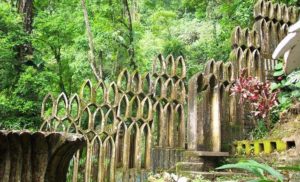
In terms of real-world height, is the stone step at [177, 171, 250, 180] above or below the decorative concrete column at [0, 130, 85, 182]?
below

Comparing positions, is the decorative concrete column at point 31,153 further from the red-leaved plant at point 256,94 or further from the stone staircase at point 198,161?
the red-leaved plant at point 256,94

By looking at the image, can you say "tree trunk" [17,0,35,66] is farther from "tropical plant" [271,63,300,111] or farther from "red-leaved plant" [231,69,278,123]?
"tropical plant" [271,63,300,111]

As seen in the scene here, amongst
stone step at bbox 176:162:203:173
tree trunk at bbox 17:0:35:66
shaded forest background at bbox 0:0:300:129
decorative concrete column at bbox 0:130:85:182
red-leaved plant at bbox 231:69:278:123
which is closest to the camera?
decorative concrete column at bbox 0:130:85:182

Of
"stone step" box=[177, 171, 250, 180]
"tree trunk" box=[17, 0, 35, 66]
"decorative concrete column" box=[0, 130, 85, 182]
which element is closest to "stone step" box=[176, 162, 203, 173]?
"stone step" box=[177, 171, 250, 180]

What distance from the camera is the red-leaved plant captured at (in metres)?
5.38

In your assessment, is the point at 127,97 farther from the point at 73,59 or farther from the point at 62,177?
the point at 73,59

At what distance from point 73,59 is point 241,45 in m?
4.47

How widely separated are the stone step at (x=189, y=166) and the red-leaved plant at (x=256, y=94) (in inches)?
43.3

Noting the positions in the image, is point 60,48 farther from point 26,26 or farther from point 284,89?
point 284,89

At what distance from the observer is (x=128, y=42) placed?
30.0 ft

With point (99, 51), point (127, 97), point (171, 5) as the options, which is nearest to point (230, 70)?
point (127, 97)

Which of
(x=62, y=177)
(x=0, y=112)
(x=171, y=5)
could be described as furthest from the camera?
(x=171, y=5)

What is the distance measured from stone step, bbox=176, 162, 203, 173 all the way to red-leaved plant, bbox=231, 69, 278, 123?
1099 millimetres

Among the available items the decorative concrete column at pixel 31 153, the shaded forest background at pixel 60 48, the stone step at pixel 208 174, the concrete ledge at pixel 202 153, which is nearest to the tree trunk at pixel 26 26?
the shaded forest background at pixel 60 48
